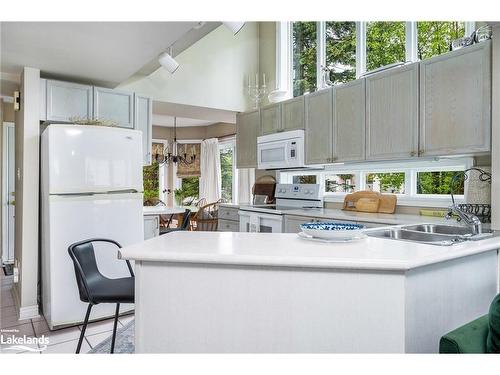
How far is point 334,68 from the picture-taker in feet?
13.5

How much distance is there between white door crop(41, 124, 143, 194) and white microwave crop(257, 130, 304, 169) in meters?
1.60

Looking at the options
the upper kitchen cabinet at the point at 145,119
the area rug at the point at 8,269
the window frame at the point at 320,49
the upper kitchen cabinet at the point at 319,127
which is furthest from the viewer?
the area rug at the point at 8,269

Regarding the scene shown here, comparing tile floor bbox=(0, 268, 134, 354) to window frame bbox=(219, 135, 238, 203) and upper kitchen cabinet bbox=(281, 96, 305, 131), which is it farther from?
window frame bbox=(219, 135, 238, 203)

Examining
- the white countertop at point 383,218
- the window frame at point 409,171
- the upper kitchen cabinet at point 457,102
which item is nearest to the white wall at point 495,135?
the upper kitchen cabinet at point 457,102

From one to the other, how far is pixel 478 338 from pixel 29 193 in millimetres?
3323

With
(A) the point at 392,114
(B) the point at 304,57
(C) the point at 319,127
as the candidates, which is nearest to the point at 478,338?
(A) the point at 392,114

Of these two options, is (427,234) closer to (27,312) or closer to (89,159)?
(89,159)

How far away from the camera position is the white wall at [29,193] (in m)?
3.04

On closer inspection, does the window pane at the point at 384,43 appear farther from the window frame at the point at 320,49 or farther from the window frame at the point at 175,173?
the window frame at the point at 175,173

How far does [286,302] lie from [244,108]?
404 centimetres

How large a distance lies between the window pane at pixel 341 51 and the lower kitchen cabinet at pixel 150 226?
2.56 m

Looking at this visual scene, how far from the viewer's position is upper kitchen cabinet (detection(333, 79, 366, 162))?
3213 mm
